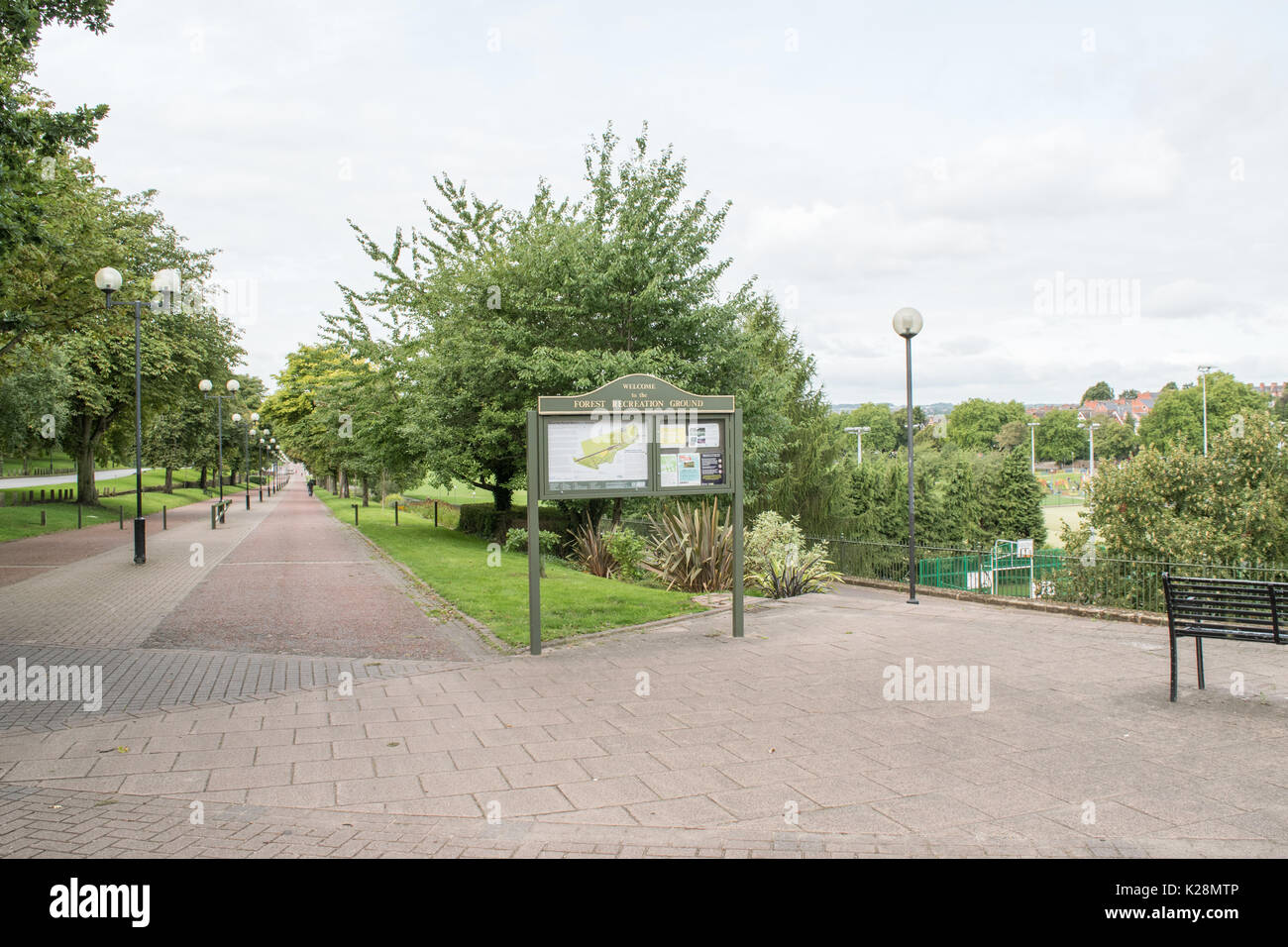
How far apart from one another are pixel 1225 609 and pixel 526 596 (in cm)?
796

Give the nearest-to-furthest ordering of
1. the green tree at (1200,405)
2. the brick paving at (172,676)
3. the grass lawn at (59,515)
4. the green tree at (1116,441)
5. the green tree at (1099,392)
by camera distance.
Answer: the brick paving at (172,676) → the grass lawn at (59,515) → the green tree at (1200,405) → the green tree at (1116,441) → the green tree at (1099,392)

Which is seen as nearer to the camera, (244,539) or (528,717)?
(528,717)

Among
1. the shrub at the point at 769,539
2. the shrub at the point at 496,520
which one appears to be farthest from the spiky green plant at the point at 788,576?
the shrub at the point at 496,520

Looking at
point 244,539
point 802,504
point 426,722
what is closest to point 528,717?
point 426,722

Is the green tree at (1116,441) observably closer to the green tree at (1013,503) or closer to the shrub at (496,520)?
the green tree at (1013,503)

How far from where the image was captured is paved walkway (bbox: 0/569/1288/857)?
13.0ft

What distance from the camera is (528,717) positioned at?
594 centimetres

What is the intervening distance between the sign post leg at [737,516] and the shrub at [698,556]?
3847mm

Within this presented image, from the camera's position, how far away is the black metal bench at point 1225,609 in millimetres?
6215

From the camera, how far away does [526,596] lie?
1133cm

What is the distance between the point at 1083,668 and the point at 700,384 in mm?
11403

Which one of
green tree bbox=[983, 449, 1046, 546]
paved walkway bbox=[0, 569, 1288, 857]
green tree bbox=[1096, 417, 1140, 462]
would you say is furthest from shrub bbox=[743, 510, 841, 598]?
green tree bbox=[1096, 417, 1140, 462]

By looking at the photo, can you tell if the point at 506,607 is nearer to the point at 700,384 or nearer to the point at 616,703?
the point at 616,703

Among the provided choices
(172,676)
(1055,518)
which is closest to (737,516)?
(172,676)
